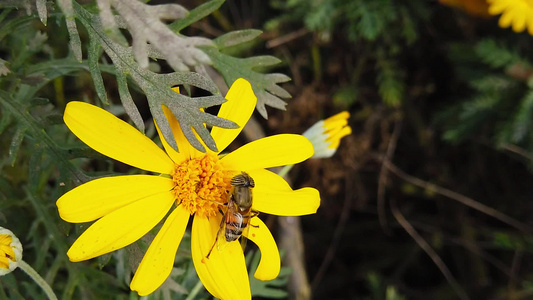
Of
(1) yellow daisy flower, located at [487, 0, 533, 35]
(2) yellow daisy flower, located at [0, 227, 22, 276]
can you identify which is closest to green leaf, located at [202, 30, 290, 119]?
(2) yellow daisy flower, located at [0, 227, 22, 276]

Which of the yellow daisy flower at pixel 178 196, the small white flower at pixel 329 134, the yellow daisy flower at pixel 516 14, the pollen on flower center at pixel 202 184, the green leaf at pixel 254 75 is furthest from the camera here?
the yellow daisy flower at pixel 516 14

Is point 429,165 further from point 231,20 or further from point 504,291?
point 231,20

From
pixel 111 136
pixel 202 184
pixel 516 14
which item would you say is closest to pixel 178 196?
pixel 202 184

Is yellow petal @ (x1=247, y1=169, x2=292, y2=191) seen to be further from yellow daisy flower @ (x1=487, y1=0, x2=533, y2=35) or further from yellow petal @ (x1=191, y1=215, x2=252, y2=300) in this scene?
yellow daisy flower @ (x1=487, y1=0, x2=533, y2=35)

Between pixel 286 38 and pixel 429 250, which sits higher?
pixel 286 38

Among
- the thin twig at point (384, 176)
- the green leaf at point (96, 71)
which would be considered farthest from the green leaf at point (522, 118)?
the green leaf at point (96, 71)

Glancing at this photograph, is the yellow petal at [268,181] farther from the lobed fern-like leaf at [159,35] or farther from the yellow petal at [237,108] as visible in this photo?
the lobed fern-like leaf at [159,35]

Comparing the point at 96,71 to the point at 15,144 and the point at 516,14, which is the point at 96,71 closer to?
the point at 15,144
